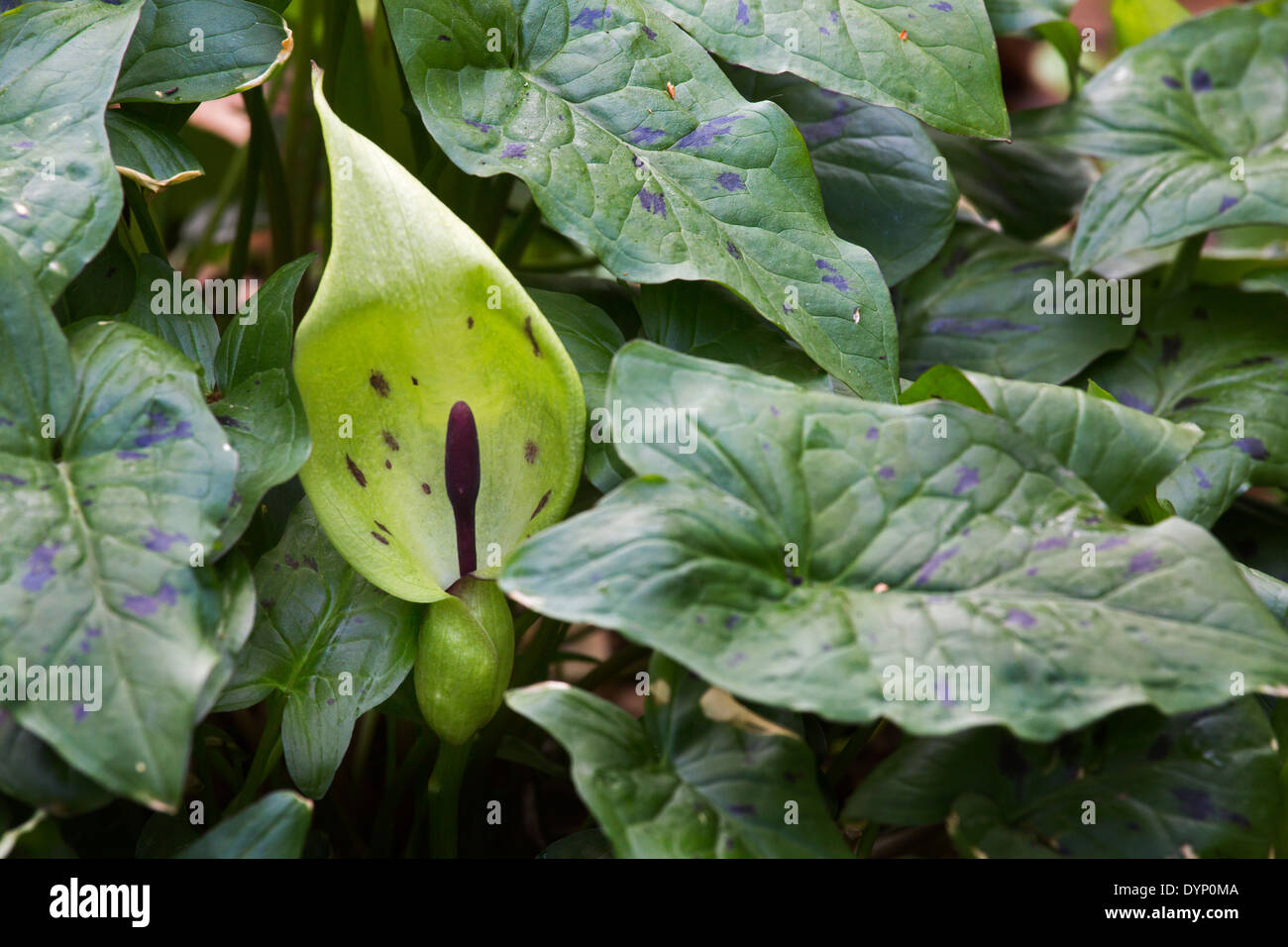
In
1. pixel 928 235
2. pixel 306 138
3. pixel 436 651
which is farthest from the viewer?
pixel 306 138

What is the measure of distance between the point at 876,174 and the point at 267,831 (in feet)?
2.18

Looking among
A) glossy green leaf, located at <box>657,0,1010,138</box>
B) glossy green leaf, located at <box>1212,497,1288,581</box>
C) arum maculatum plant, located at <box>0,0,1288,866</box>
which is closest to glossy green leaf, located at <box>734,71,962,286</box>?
arum maculatum plant, located at <box>0,0,1288,866</box>

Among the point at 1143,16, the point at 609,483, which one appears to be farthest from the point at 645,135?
the point at 1143,16

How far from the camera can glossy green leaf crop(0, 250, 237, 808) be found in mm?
431

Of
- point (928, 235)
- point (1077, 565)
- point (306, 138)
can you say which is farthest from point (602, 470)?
point (306, 138)

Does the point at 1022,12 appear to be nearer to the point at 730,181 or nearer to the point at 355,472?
the point at 730,181

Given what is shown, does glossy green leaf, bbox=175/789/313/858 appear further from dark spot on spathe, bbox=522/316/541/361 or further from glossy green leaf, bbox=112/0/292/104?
glossy green leaf, bbox=112/0/292/104

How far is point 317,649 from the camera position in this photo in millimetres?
603

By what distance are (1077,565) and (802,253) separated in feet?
0.90

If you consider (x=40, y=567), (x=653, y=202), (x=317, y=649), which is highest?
(x=653, y=202)

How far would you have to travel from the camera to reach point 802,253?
68 cm

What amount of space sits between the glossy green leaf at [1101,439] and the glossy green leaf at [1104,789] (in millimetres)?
127

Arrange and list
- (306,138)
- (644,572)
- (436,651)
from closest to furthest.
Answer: (644,572) < (436,651) < (306,138)

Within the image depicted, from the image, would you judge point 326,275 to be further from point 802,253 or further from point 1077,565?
point 1077,565
